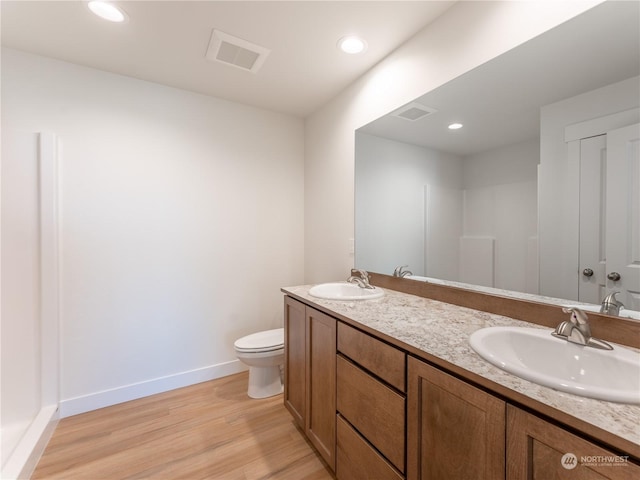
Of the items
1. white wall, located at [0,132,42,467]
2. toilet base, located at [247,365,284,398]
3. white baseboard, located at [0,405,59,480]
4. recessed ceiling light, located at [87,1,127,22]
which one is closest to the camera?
white baseboard, located at [0,405,59,480]

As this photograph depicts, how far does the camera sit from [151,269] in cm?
216

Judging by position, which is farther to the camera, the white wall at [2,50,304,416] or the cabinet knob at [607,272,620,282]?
the white wall at [2,50,304,416]

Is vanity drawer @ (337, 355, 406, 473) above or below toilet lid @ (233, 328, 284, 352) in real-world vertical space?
above

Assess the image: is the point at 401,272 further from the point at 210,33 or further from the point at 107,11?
the point at 107,11

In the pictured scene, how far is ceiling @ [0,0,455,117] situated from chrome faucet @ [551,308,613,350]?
1.56m

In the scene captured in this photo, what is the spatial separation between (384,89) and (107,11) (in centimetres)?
165

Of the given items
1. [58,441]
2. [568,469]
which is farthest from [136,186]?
[568,469]

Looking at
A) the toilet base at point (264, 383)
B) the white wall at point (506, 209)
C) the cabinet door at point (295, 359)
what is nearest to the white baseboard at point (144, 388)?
the toilet base at point (264, 383)

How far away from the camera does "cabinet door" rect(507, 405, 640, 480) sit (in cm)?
53

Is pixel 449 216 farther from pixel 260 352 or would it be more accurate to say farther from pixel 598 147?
pixel 260 352

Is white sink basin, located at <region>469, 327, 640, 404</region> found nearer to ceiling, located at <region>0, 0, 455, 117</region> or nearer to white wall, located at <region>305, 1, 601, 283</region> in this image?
white wall, located at <region>305, 1, 601, 283</region>

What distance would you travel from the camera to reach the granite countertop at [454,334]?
56 cm

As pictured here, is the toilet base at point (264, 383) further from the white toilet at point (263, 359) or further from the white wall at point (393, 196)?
the white wall at point (393, 196)

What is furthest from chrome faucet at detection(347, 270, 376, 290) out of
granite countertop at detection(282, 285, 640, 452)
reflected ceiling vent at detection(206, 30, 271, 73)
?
reflected ceiling vent at detection(206, 30, 271, 73)
